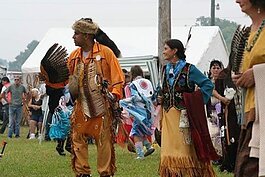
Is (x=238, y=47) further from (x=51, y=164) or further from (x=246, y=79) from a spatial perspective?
(x=51, y=164)

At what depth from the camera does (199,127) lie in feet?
22.1

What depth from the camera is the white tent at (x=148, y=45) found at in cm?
2003

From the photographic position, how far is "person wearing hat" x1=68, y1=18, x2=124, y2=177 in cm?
709

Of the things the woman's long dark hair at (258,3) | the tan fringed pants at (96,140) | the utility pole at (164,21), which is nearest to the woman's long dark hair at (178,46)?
the tan fringed pants at (96,140)

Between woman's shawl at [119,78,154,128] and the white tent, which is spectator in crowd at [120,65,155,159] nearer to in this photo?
woman's shawl at [119,78,154,128]

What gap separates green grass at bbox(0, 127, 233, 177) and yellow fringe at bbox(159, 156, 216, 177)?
2.28 metres

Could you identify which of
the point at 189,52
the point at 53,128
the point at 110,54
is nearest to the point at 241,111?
the point at 110,54

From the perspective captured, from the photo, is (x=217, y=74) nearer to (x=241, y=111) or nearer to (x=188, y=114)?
(x=188, y=114)

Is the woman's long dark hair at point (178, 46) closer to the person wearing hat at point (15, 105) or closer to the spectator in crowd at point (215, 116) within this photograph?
the spectator in crowd at point (215, 116)

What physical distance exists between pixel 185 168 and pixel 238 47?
2551mm

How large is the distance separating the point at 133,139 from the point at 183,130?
4.98 meters

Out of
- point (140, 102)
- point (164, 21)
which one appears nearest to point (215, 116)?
point (140, 102)

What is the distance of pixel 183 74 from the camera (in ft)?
22.5

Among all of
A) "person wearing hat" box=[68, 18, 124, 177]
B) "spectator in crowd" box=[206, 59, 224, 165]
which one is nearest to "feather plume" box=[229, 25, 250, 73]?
"person wearing hat" box=[68, 18, 124, 177]
